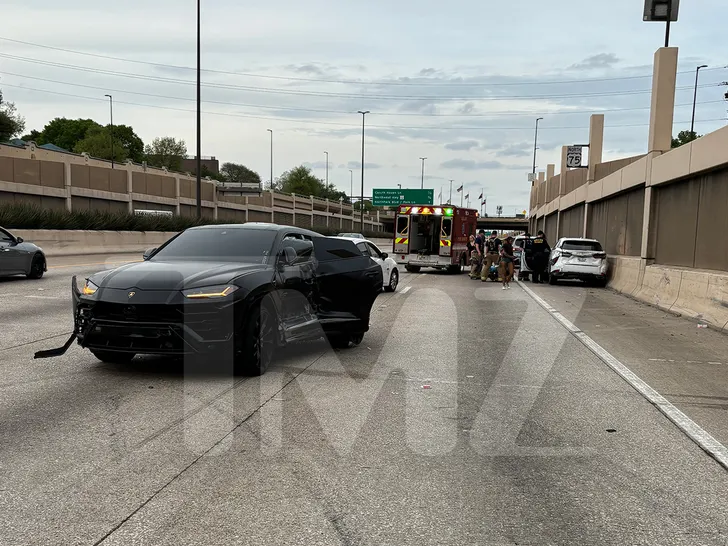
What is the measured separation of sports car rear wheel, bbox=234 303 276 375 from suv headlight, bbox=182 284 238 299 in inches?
14.5

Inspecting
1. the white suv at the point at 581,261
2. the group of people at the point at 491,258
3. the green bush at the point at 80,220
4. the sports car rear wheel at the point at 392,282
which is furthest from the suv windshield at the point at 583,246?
the green bush at the point at 80,220

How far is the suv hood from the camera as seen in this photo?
6.94 metres

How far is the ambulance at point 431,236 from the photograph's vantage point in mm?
28438

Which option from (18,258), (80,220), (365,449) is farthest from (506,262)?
(80,220)

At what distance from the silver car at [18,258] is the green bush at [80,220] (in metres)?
12.3

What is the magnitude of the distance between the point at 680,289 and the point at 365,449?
12581mm

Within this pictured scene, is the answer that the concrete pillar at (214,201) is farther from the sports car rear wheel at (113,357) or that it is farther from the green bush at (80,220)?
the sports car rear wheel at (113,357)

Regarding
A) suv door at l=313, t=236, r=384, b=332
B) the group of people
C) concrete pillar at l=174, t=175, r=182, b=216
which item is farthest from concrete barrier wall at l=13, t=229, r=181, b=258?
A: suv door at l=313, t=236, r=384, b=332

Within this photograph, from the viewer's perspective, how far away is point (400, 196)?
78562 millimetres

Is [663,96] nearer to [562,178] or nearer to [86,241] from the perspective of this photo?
[562,178]

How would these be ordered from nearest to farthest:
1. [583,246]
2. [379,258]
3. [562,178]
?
[379,258] < [583,246] < [562,178]

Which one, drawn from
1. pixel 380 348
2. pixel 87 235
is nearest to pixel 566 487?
pixel 380 348

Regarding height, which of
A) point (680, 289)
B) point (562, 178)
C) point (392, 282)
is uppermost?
point (562, 178)

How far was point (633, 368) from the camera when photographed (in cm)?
863
